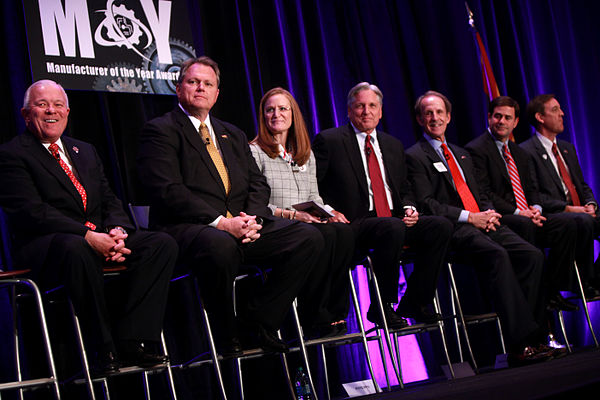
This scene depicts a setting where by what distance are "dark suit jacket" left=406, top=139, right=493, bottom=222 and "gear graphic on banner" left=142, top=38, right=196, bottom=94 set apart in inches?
62.4

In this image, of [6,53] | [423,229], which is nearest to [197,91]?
[6,53]

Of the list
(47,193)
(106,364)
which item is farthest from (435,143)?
(106,364)

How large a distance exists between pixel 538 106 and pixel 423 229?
2.13 metres

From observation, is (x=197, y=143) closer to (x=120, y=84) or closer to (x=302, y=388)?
(x=120, y=84)

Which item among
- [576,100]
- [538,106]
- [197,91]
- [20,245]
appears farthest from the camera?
[576,100]

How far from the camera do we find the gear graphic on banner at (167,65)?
412 centimetres

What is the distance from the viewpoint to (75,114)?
389 centimetres

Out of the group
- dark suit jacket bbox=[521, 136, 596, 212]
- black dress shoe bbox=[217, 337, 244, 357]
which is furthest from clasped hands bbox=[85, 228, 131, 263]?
dark suit jacket bbox=[521, 136, 596, 212]

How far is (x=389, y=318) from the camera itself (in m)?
3.78

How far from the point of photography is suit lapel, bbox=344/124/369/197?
4.20 meters

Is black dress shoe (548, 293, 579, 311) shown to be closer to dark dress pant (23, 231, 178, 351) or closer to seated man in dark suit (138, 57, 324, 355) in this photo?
seated man in dark suit (138, 57, 324, 355)

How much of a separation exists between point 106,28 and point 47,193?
1.32 m

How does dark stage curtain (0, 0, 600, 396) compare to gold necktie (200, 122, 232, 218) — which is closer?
gold necktie (200, 122, 232, 218)

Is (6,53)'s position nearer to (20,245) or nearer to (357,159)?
(20,245)
